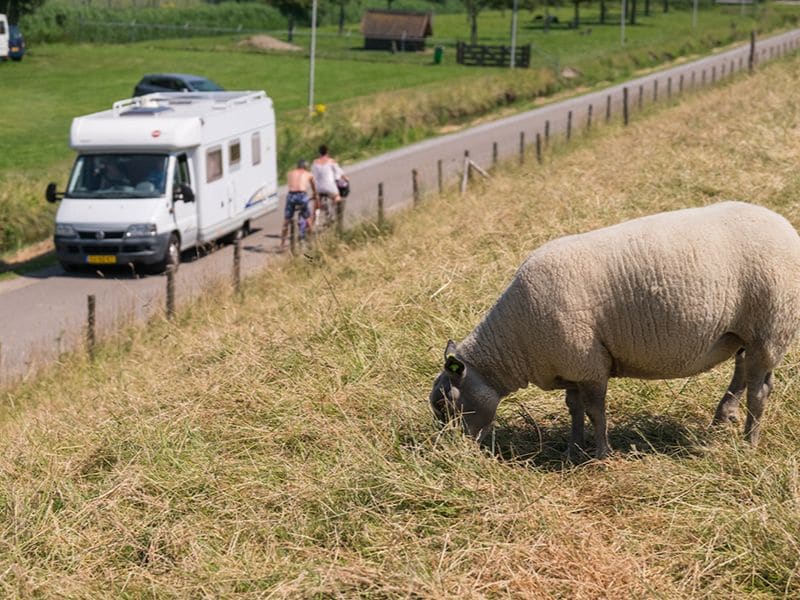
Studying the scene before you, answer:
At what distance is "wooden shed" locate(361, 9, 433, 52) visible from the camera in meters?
75.1

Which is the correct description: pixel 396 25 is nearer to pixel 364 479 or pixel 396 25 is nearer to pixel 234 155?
pixel 234 155

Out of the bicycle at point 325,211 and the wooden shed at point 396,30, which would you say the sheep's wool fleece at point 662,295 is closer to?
the bicycle at point 325,211

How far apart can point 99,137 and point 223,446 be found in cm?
1341

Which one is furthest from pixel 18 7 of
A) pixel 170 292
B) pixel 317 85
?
pixel 170 292

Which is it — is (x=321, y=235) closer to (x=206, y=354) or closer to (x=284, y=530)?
(x=206, y=354)

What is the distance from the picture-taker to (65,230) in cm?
2117

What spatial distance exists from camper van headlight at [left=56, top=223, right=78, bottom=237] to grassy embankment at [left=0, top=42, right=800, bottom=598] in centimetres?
751

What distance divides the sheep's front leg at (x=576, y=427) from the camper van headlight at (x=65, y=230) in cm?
1411

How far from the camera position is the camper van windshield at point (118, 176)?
21.6m

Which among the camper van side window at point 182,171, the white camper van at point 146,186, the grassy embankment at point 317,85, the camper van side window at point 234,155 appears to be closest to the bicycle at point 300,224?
the white camper van at point 146,186

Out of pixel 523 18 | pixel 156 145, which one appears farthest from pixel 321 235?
pixel 523 18

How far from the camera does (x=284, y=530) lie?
7.77 m

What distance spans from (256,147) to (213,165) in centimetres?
256

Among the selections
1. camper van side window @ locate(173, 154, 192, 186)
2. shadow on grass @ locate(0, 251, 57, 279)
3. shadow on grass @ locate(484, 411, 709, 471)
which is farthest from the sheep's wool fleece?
shadow on grass @ locate(0, 251, 57, 279)
